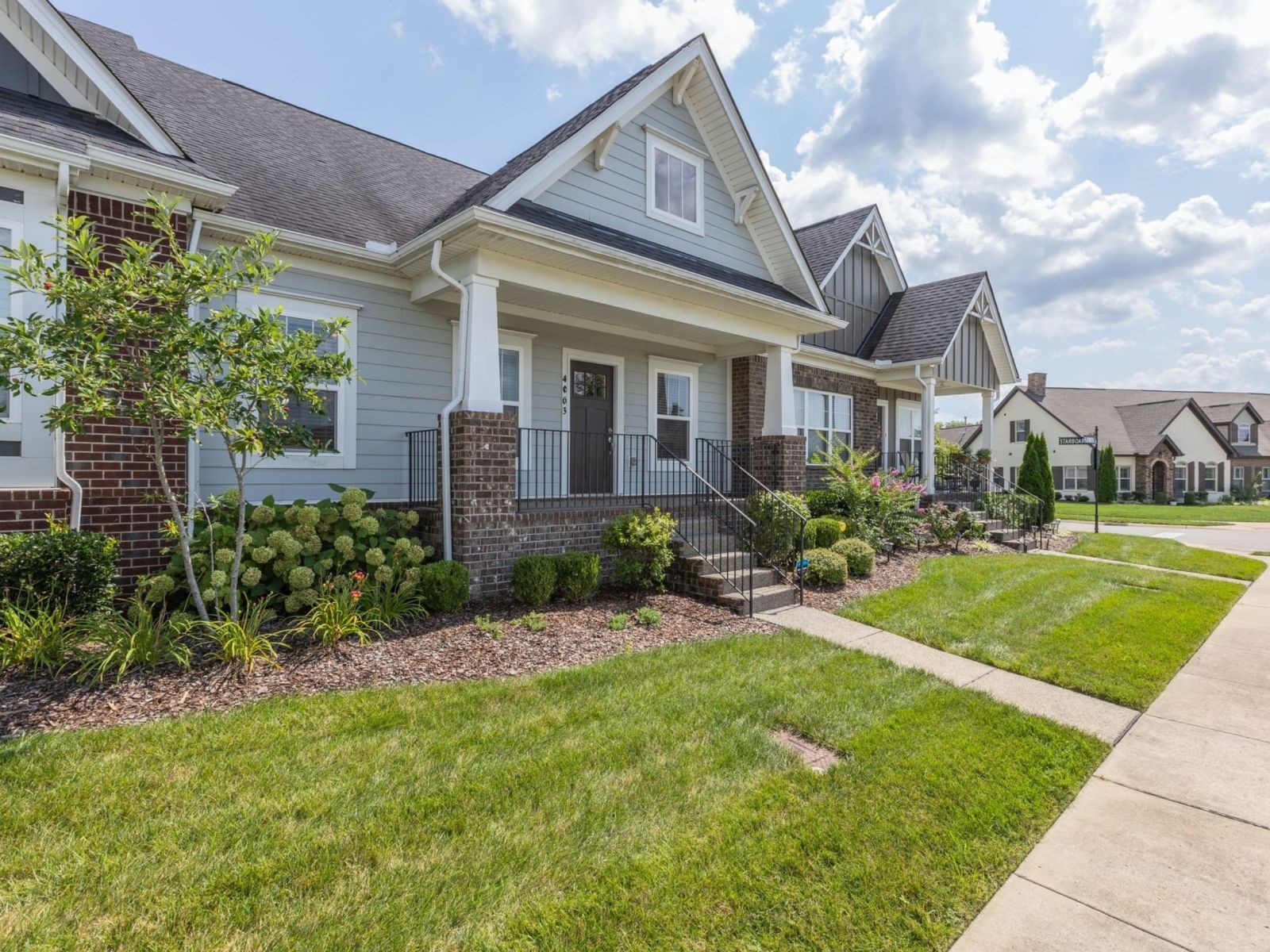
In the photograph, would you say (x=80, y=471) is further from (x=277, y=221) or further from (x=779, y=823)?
(x=779, y=823)

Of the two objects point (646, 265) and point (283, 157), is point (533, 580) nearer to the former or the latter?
point (646, 265)

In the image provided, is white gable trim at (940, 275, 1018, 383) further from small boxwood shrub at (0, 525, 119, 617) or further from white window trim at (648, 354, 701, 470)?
small boxwood shrub at (0, 525, 119, 617)

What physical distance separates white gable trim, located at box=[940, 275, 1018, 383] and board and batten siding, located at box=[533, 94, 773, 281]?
6928 millimetres

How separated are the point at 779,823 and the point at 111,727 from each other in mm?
3806

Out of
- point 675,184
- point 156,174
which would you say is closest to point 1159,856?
point 156,174

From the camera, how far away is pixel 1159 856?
2.91 m

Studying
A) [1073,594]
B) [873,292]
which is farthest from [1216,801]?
[873,292]

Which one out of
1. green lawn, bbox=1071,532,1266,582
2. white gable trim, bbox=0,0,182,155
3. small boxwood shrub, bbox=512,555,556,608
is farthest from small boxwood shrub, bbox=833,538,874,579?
white gable trim, bbox=0,0,182,155

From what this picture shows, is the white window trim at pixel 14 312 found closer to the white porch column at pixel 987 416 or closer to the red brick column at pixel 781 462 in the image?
the red brick column at pixel 781 462

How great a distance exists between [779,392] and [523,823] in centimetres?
877

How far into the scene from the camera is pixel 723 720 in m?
4.09

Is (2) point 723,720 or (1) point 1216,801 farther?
(2) point 723,720

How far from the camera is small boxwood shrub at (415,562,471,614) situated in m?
6.10

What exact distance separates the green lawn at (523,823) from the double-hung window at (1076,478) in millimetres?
39446
